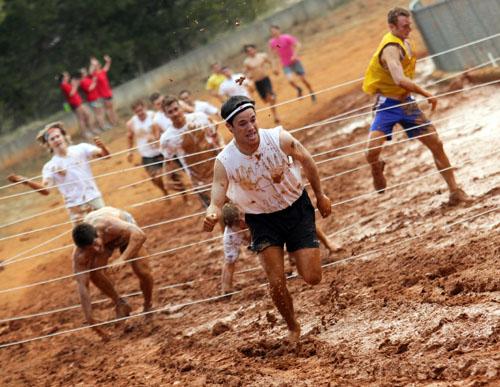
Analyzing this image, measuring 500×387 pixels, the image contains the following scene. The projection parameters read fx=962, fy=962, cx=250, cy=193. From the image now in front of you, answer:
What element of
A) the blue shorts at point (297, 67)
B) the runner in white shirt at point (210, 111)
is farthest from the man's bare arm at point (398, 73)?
the blue shorts at point (297, 67)

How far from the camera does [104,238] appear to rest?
393 inches

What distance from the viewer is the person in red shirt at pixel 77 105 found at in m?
25.0

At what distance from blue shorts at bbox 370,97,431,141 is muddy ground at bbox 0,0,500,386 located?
34.0 inches

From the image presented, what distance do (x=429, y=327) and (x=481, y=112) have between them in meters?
6.90

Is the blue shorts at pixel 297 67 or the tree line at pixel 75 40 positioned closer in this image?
the blue shorts at pixel 297 67

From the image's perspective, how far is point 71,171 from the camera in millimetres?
11539

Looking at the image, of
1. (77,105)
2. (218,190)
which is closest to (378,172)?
(218,190)

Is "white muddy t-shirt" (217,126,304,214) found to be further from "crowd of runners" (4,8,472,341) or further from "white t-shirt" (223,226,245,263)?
"white t-shirt" (223,226,245,263)

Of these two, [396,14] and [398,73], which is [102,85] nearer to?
[396,14]

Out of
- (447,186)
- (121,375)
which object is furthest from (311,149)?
(121,375)

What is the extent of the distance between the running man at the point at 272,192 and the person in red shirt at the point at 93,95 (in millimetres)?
18534

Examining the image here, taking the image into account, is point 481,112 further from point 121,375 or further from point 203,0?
point 203,0

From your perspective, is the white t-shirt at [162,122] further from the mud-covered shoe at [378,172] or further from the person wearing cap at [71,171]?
the mud-covered shoe at [378,172]

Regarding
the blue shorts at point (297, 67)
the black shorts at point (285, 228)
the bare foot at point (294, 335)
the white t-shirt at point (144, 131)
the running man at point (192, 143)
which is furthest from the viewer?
the blue shorts at point (297, 67)
